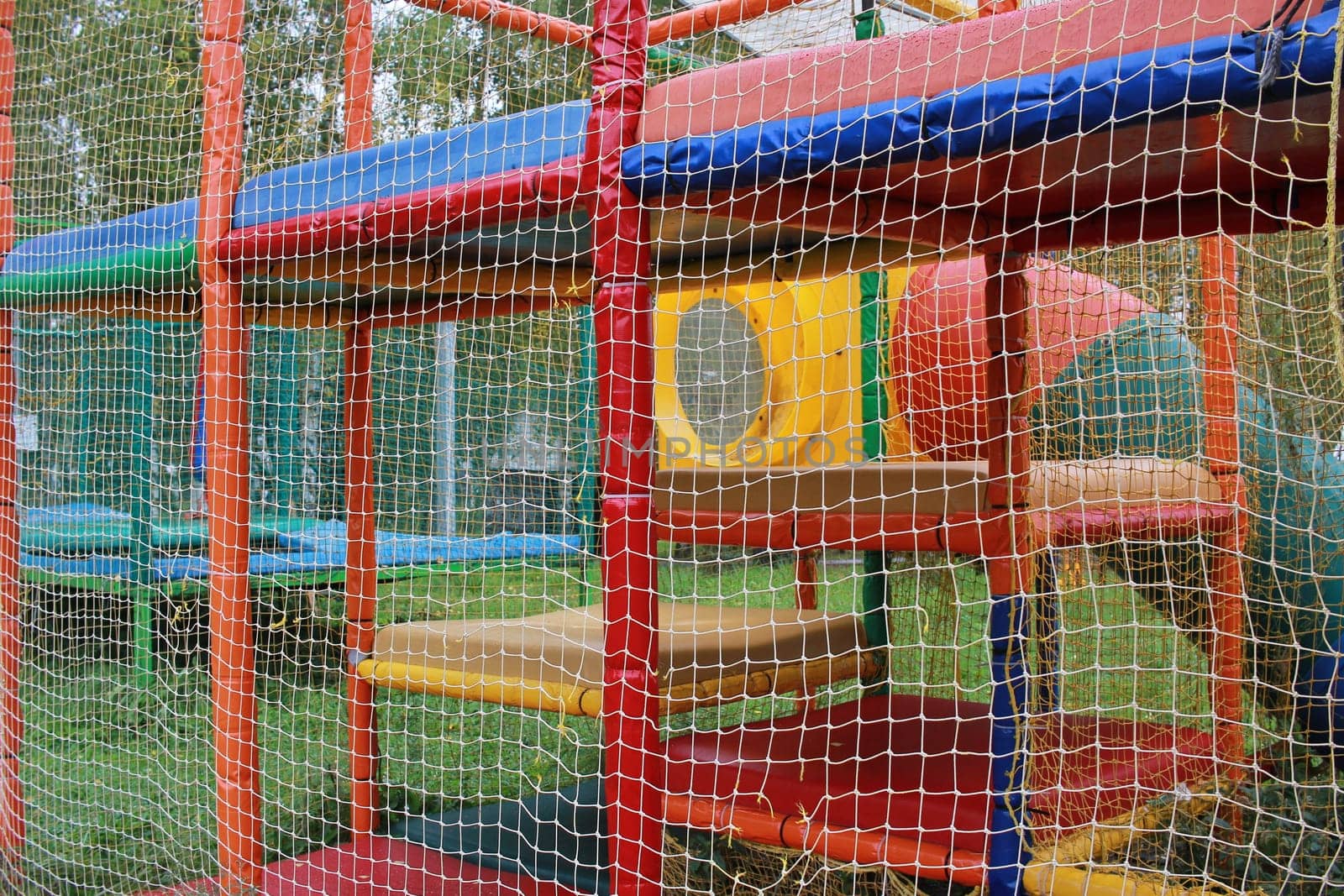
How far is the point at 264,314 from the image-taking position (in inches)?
156

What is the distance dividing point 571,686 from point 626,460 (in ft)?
3.13

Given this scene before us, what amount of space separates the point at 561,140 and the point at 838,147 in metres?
0.66

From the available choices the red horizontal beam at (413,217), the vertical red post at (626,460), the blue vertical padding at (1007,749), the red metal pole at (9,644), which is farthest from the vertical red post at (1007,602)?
the red metal pole at (9,644)

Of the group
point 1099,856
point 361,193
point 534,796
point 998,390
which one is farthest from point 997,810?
point 534,796

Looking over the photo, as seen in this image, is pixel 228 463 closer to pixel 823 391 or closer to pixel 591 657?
pixel 591 657

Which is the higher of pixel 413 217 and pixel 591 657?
pixel 413 217

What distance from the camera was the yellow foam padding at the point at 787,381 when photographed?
5.46m

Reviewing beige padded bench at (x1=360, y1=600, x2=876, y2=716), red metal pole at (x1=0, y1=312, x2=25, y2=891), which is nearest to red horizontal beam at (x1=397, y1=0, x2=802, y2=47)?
beige padded bench at (x1=360, y1=600, x2=876, y2=716)

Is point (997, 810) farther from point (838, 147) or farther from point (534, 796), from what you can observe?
point (534, 796)

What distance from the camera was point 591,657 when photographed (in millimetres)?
3334

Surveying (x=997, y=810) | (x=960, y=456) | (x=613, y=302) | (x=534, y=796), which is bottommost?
(x=534, y=796)

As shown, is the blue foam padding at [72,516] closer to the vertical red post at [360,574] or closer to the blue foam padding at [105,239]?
the blue foam padding at [105,239]

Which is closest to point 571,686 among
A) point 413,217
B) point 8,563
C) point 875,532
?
point 875,532

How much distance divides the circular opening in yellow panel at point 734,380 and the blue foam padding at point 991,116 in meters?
2.68
